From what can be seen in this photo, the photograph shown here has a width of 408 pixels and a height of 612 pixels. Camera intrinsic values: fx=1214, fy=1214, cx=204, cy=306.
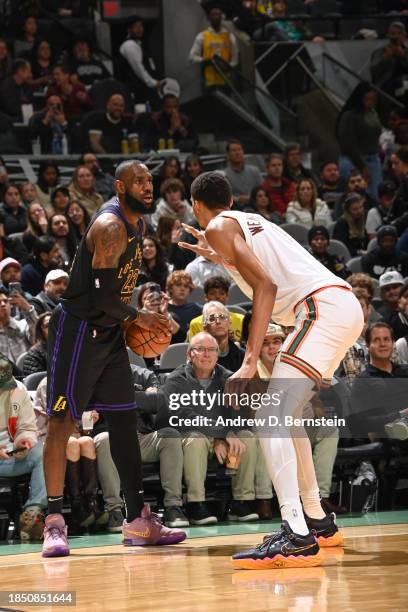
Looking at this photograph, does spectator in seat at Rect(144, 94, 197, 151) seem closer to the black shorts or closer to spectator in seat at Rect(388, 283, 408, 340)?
spectator in seat at Rect(388, 283, 408, 340)

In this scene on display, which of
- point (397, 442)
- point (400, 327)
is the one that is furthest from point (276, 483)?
point (400, 327)

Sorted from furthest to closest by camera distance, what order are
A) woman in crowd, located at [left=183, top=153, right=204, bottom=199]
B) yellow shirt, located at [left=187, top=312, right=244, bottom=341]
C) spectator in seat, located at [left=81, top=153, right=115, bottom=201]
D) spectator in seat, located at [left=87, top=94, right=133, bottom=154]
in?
spectator in seat, located at [left=87, top=94, right=133, bottom=154], woman in crowd, located at [left=183, top=153, right=204, bottom=199], spectator in seat, located at [left=81, top=153, right=115, bottom=201], yellow shirt, located at [left=187, top=312, right=244, bottom=341]

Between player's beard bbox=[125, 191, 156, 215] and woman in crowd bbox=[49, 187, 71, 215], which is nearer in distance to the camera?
player's beard bbox=[125, 191, 156, 215]

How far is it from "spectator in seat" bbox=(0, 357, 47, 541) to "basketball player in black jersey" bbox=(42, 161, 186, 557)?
4.24 ft

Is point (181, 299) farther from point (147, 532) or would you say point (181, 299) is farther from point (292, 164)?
point (292, 164)

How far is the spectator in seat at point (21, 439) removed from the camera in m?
8.18

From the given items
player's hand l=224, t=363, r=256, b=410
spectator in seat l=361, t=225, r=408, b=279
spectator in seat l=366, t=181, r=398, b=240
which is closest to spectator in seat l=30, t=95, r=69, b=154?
spectator in seat l=366, t=181, r=398, b=240

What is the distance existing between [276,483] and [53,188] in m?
7.93

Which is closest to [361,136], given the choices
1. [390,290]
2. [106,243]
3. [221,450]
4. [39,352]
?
[390,290]

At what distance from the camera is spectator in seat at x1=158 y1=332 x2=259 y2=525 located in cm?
855

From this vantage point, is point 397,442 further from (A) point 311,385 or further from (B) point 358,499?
(A) point 311,385

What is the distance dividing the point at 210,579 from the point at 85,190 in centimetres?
795

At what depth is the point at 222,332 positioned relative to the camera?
9.33 meters

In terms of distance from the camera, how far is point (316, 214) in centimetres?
1391
